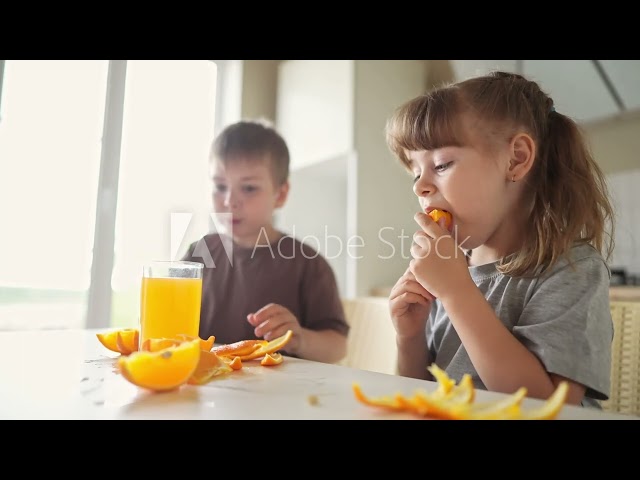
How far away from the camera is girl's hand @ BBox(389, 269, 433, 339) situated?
2.52ft

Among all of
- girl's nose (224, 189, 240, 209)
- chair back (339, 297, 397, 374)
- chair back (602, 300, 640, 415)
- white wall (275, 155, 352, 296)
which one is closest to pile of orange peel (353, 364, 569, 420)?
chair back (602, 300, 640, 415)

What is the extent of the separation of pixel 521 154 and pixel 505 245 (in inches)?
6.4

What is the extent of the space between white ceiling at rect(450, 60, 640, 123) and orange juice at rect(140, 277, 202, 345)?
6.33 feet

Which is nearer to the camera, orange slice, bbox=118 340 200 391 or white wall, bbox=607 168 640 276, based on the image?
orange slice, bbox=118 340 200 391

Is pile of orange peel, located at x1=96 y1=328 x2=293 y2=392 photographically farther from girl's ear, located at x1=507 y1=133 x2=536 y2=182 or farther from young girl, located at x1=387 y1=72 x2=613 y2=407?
girl's ear, located at x1=507 y1=133 x2=536 y2=182

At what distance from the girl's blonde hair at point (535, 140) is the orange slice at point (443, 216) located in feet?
0.38

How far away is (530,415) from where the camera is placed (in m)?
0.36

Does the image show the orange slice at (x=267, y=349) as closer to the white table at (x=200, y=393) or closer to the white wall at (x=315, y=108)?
the white table at (x=200, y=393)

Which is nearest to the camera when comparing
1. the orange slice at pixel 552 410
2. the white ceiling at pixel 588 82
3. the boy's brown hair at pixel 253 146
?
the orange slice at pixel 552 410

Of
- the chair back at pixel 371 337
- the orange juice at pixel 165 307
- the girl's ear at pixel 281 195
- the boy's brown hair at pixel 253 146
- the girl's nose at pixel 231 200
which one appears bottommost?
the chair back at pixel 371 337

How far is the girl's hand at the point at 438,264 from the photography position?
2.23ft

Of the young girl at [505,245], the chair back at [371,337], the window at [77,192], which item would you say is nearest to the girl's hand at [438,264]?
the young girl at [505,245]

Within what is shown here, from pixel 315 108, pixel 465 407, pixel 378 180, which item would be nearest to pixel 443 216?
pixel 465 407
